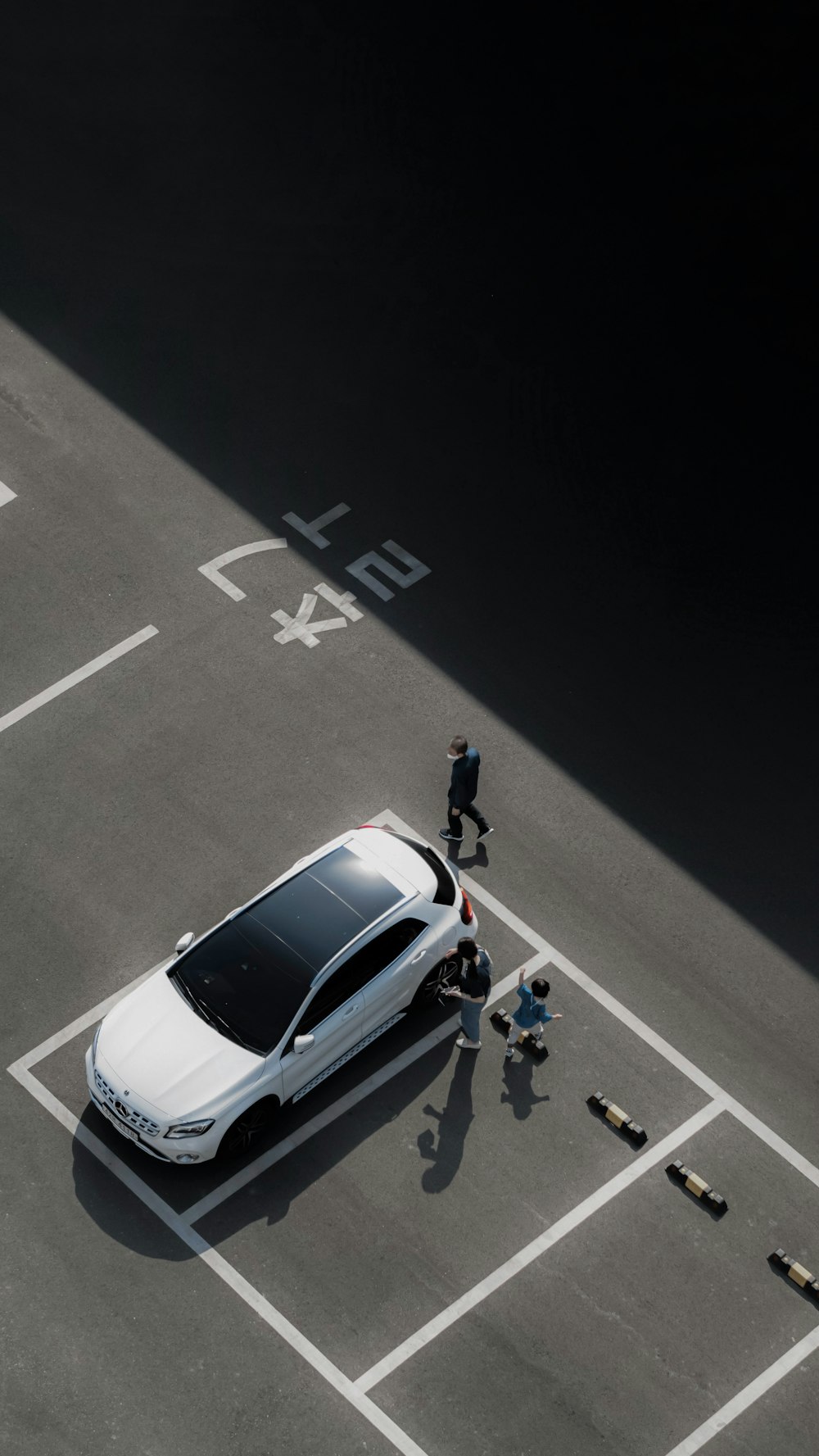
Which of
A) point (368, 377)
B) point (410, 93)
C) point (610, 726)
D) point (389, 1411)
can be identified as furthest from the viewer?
point (410, 93)

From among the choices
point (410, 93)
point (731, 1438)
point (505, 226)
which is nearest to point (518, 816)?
point (731, 1438)

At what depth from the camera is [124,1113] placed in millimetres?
16359

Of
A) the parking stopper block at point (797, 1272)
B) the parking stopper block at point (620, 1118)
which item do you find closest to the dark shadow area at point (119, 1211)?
the parking stopper block at point (620, 1118)

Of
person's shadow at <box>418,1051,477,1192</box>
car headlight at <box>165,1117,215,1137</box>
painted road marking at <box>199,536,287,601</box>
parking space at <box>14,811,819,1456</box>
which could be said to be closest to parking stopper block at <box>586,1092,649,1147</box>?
parking space at <box>14,811,819,1456</box>

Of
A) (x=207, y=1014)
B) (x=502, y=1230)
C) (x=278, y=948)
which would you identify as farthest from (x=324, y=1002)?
(x=502, y=1230)

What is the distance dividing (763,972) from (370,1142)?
5059mm

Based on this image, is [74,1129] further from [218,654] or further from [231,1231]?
[218,654]

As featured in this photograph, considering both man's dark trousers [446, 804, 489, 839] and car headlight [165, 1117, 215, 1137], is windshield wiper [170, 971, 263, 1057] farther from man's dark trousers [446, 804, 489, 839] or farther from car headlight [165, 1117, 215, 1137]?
man's dark trousers [446, 804, 489, 839]

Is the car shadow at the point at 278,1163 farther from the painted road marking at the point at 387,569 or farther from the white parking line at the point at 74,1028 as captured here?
the painted road marking at the point at 387,569

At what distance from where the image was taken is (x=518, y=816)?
19875 mm

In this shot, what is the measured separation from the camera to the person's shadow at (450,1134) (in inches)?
663

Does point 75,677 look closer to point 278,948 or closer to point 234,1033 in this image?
point 278,948

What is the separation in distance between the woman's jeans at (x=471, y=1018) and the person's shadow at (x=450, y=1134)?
0.32 meters

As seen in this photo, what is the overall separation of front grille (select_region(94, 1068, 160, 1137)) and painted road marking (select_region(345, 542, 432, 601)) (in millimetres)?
8310
